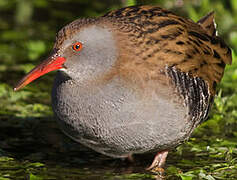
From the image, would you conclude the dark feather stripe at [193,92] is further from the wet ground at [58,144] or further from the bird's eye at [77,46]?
the bird's eye at [77,46]

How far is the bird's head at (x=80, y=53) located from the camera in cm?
558

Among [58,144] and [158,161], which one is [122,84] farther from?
[58,144]

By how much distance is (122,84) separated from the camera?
18.2ft

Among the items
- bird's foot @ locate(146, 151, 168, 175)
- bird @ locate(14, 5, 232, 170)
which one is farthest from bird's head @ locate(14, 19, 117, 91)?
bird's foot @ locate(146, 151, 168, 175)

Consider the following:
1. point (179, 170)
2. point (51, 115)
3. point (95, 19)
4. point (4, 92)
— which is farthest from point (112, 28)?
point (4, 92)

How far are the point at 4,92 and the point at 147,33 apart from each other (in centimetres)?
271

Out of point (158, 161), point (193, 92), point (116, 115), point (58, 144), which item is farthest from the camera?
point (58, 144)

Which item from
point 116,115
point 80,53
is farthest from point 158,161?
point 80,53

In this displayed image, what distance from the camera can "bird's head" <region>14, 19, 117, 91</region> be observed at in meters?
5.58

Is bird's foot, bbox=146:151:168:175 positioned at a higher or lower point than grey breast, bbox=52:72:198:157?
lower

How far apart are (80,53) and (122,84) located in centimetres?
48

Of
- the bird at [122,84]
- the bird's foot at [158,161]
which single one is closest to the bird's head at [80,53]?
the bird at [122,84]

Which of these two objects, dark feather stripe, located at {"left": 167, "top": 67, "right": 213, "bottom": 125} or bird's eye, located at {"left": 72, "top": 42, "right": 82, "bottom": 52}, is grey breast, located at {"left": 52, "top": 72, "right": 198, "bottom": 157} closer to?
dark feather stripe, located at {"left": 167, "top": 67, "right": 213, "bottom": 125}

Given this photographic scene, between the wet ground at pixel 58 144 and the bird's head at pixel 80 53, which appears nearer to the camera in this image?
the bird's head at pixel 80 53
